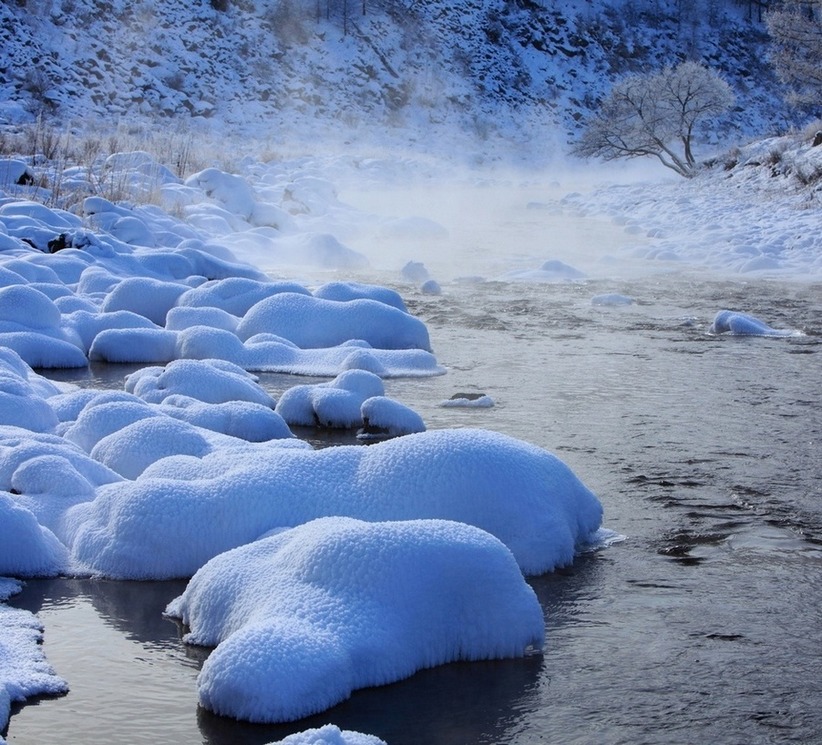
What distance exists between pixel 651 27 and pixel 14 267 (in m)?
41.9

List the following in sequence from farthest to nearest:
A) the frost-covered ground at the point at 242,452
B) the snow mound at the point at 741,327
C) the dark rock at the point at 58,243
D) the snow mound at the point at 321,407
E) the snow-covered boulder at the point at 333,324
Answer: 1. the dark rock at the point at 58,243
2. the snow mound at the point at 741,327
3. the snow-covered boulder at the point at 333,324
4. the snow mound at the point at 321,407
5. the frost-covered ground at the point at 242,452

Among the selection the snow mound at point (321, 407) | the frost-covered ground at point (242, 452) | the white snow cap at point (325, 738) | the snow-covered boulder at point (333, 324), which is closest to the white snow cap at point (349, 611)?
the frost-covered ground at point (242, 452)

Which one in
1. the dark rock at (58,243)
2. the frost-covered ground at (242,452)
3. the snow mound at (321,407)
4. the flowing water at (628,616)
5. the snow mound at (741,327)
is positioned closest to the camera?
the flowing water at (628,616)

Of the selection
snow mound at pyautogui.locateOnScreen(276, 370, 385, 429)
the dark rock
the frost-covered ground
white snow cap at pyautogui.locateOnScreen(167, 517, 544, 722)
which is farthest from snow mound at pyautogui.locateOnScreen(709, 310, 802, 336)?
the dark rock

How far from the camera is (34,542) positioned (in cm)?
362

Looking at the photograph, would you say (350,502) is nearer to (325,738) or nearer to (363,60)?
(325,738)

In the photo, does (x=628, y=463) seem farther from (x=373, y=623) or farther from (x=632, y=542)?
(x=373, y=623)

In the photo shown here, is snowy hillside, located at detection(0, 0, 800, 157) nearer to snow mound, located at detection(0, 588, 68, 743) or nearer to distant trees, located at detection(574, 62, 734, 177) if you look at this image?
distant trees, located at detection(574, 62, 734, 177)

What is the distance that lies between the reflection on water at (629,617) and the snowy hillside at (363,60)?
22.2 metres

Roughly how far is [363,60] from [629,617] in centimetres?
3752

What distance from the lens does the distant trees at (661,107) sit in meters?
25.5

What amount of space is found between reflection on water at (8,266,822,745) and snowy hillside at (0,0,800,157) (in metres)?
22.2

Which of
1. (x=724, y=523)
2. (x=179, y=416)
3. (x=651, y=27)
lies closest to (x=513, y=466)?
(x=724, y=523)

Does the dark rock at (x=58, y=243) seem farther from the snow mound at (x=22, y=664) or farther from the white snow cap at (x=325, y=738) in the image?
the white snow cap at (x=325, y=738)
